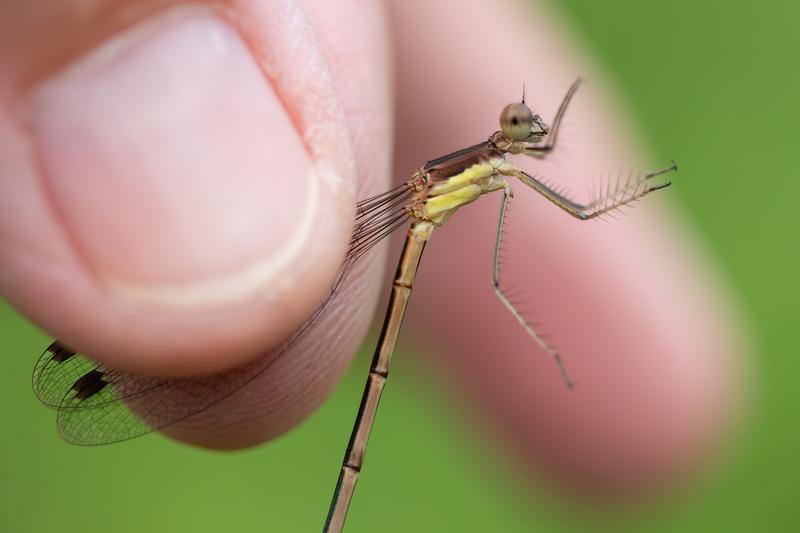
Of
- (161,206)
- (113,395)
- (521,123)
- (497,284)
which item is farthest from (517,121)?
(113,395)

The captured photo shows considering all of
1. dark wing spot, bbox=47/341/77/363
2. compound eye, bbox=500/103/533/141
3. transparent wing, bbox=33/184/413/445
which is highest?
compound eye, bbox=500/103/533/141

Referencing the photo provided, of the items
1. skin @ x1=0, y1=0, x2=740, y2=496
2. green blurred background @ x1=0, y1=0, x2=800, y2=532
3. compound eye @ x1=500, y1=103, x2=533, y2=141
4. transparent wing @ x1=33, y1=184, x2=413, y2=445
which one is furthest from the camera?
green blurred background @ x1=0, y1=0, x2=800, y2=532

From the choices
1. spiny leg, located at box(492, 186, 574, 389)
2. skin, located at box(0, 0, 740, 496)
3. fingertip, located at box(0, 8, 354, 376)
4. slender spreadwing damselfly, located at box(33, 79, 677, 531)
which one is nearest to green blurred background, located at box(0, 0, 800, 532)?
skin, located at box(0, 0, 740, 496)

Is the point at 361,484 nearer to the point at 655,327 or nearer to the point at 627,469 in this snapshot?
the point at 627,469

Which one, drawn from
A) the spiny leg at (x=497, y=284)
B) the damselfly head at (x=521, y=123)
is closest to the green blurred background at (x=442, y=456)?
the spiny leg at (x=497, y=284)

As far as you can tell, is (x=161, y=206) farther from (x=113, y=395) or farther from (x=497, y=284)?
(x=497, y=284)

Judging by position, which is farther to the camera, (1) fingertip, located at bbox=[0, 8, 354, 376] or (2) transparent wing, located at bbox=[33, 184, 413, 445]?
(2) transparent wing, located at bbox=[33, 184, 413, 445]

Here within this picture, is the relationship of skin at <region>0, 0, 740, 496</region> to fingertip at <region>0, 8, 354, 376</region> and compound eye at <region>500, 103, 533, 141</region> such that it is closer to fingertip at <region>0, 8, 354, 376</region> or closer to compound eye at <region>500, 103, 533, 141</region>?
fingertip at <region>0, 8, 354, 376</region>

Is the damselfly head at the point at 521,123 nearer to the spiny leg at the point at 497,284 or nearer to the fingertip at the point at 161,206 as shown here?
the spiny leg at the point at 497,284
